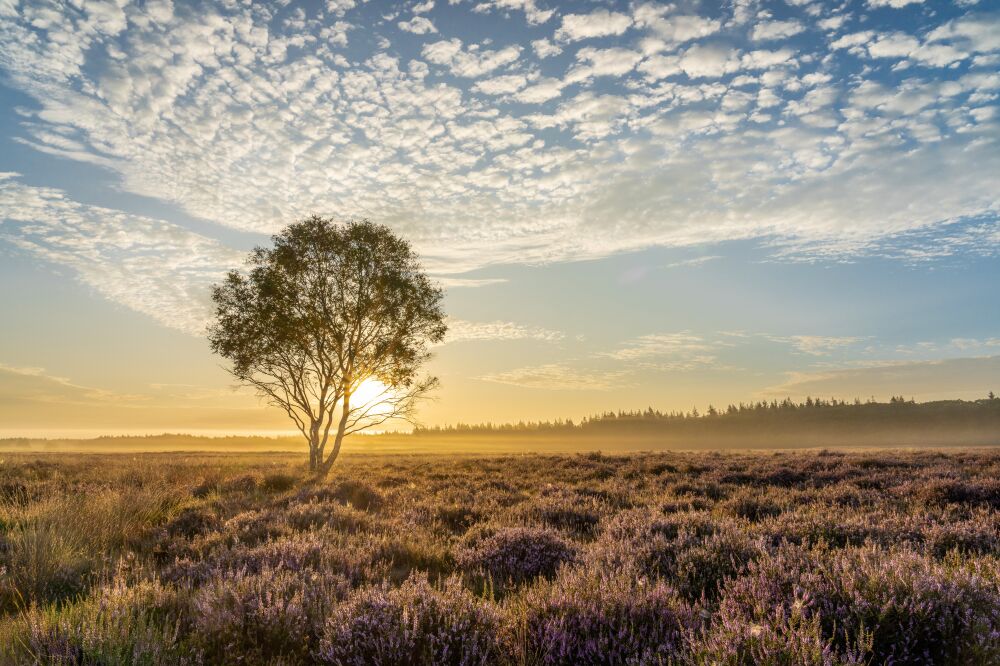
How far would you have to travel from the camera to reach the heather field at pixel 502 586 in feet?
11.0

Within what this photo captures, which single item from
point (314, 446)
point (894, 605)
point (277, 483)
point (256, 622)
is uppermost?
point (894, 605)

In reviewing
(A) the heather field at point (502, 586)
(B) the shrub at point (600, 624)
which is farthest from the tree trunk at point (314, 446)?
(B) the shrub at point (600, 624)

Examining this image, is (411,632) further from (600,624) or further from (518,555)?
(518,555)

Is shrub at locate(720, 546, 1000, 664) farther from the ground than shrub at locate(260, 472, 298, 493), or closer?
farther from the ground

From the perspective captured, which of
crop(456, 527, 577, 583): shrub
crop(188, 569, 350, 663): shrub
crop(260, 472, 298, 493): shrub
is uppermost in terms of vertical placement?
crop(188, 569, 350, 663): shrub

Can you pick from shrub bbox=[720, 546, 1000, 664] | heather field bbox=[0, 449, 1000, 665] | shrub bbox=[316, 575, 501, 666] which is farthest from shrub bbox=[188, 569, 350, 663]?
shrub bbox=[720, 546, 1000, 664]

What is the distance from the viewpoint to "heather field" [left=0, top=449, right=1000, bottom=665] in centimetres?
335

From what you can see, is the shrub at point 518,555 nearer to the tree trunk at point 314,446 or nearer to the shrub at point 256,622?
the shrub at point 256,622

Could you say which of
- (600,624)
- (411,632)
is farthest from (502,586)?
(411,632)

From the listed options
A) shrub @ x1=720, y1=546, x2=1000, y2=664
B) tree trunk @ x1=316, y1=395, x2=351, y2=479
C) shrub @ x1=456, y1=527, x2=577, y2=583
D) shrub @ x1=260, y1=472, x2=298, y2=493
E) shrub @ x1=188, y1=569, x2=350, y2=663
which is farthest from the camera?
tree trunk @ x1=316, y1=395, x2=351, y2=479

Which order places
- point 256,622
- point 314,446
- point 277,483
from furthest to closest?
1. point 314,446
2. point 277,483
3. point 256,622

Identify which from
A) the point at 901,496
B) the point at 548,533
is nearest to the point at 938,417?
the point at 901,496

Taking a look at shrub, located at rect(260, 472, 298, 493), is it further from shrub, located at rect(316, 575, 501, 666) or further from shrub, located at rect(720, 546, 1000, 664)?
shrub, located at rect(720, 546, 1000, 664)

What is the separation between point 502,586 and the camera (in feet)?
18.1
